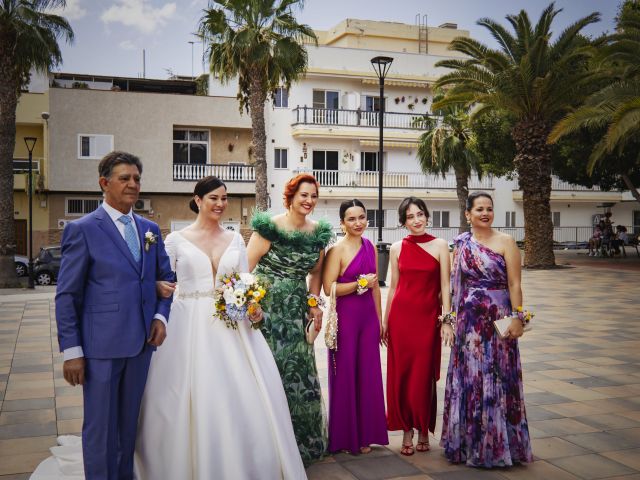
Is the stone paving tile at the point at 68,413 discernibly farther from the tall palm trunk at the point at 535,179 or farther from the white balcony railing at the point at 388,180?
the white balcony railing at the point at 388,180

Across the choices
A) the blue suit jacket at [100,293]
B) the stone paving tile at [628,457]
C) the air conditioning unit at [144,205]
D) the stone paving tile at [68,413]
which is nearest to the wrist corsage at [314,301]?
the blue suit jacket at [100,293]

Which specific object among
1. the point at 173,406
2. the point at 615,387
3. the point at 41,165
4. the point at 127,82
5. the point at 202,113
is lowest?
the point at 615,387

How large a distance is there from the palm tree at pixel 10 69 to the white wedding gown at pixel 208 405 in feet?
64.0

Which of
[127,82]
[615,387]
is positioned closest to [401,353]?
[615,387]

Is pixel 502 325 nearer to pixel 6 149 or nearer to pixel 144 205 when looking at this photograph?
pixel 6 149

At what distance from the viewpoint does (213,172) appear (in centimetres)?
3659

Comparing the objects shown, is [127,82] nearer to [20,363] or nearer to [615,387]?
[20,363]

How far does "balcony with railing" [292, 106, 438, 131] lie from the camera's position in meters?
38.8

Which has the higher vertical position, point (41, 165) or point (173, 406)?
point (41, 165)

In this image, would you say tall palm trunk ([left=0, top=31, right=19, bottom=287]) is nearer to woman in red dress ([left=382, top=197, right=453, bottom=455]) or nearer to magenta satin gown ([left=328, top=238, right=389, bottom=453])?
magenta satin gown ([left=328, top=238, right=389, bottom=453])

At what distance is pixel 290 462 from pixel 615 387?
4.91 meters

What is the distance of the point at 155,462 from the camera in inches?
179

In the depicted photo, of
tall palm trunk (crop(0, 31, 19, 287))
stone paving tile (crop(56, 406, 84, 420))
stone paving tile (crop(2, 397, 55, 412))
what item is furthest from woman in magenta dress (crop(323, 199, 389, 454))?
tall palm trunk (crop(0, 31, 19, 287))

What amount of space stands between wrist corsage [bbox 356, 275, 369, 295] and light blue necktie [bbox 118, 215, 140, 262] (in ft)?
6.58
